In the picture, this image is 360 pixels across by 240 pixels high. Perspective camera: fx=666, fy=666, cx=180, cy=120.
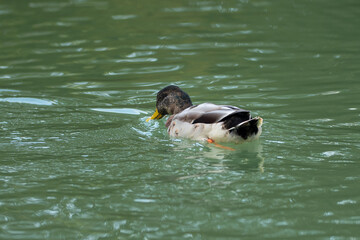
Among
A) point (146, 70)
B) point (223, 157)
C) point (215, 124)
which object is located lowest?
point (223, 157)

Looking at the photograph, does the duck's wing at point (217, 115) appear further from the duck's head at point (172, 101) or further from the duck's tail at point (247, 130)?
the duck's head at point (172, 101)

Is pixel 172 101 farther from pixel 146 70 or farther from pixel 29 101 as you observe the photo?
pixel 146 70

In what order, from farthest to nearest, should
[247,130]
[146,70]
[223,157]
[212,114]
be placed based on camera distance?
[146,70], [212,114], [247,130], [223,157]

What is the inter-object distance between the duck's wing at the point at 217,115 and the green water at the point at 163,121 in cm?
30

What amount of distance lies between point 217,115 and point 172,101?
1.63 m

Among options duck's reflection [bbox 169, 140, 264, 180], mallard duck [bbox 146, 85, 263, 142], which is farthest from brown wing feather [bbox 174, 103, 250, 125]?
duck's reflection [bbox 169, 140, 264, 180]

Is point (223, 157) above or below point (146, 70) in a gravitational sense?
below

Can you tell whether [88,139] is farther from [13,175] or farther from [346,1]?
[346,1]

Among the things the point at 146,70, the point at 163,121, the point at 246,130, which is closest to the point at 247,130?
the point at 246,130

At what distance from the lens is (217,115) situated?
7.35 metres

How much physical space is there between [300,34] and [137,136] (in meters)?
6.90

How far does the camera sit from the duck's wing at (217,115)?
23.6 ft

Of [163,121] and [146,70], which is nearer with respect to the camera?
[163,121]

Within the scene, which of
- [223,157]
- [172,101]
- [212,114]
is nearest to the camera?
[223,157]
